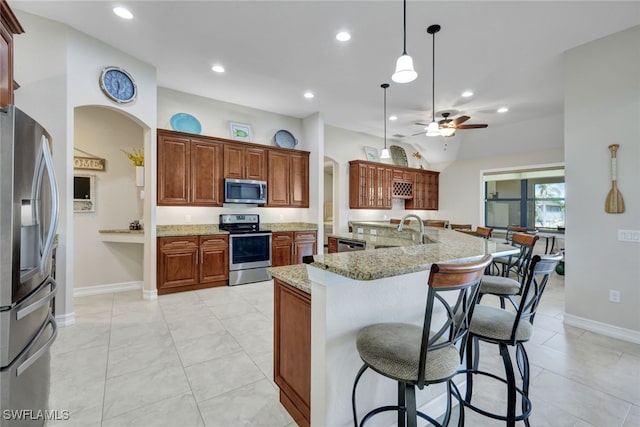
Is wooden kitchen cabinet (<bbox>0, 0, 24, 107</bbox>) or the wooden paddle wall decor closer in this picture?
wooden kitchen cabinet (<bbox>0, 0, 24, 107</bbox>)

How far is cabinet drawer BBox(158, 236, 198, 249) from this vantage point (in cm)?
399

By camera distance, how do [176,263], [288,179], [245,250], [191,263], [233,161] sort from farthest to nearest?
1. [288,179]
2. [233,161]
3. [245,250]
4. [191,263]
5. [176,263]

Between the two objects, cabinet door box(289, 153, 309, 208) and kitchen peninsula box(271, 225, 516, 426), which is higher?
cabinet door box(289, 153, 309, 208)

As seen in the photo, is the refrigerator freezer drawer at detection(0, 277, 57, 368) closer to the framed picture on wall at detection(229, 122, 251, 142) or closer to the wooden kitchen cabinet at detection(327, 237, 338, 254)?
the wooden kitchen cabinet at detection(327, 237, 338, 254)

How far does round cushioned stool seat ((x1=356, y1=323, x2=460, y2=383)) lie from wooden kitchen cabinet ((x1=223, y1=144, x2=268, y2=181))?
4.15 metres

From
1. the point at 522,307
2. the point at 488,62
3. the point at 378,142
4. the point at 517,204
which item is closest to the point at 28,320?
the point at 522,307

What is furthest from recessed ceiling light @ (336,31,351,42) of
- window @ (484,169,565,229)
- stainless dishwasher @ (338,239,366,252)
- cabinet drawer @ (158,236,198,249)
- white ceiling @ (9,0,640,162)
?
window @ (484,169,565,229)

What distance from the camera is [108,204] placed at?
414 centimetres

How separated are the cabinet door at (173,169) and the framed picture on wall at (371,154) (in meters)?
4.16

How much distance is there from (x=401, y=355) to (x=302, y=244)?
4.28 meters

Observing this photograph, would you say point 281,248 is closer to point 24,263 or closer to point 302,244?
point 302,244

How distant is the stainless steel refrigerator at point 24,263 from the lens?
1.21m

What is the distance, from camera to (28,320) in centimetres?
139

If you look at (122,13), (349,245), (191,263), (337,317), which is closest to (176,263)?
(191,263)
